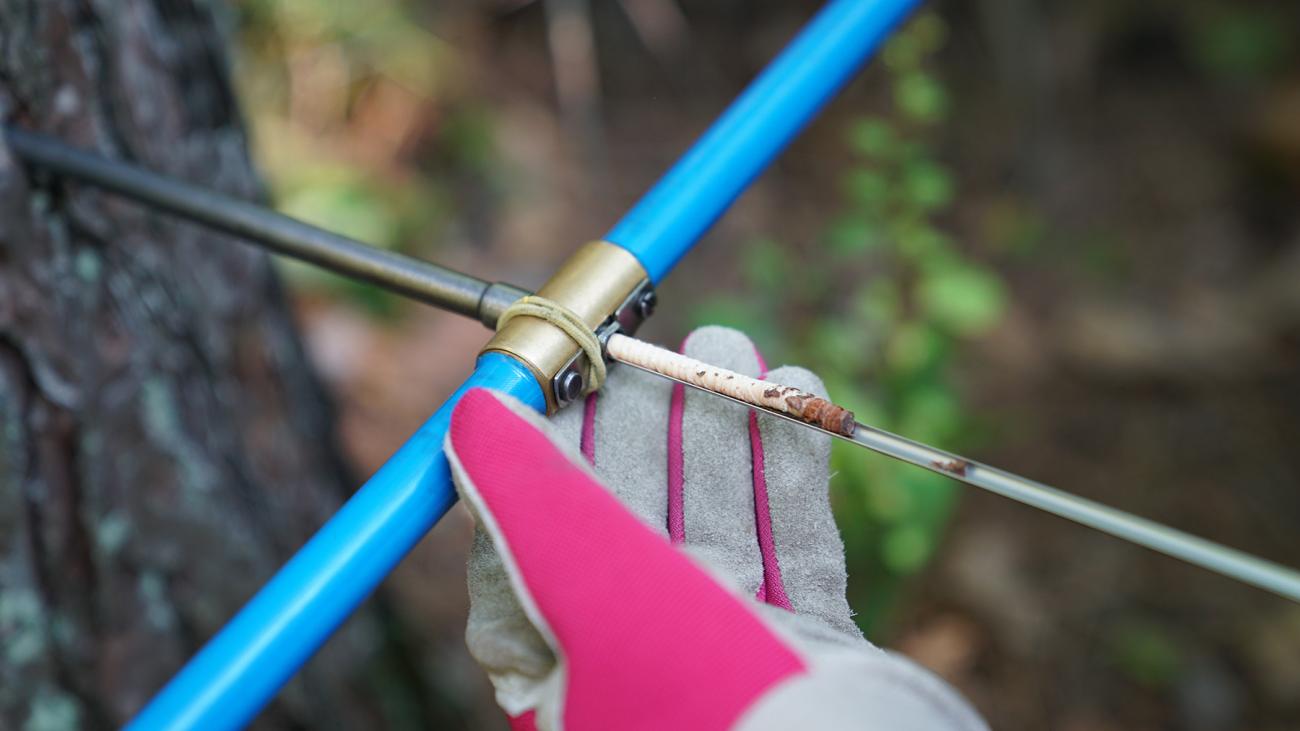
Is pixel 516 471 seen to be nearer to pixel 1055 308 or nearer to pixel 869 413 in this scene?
pixel 869 413

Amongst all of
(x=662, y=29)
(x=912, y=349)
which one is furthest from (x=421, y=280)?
(x=662, y=29)

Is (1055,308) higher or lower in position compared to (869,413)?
higher

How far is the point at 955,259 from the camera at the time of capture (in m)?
1.52

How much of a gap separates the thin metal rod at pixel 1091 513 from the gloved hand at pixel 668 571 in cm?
6

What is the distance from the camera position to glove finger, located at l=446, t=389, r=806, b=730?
1.30 feet

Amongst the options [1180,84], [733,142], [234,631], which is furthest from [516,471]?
[1180,84]

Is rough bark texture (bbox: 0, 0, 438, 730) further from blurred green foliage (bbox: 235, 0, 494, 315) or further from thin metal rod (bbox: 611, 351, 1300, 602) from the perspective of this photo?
blurred green foliage (bbox: 235, 0, 494, 315)

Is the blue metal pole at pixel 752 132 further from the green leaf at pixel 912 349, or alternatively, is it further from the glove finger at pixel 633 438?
the green leaf at pixel 912 349

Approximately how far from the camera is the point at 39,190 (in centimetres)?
79

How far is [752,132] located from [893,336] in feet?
2.63

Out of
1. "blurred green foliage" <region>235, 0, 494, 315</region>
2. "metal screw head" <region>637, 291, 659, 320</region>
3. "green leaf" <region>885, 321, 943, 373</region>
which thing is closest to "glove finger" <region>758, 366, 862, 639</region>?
"metal screw head" <region>637, 291, 659, 320</region>

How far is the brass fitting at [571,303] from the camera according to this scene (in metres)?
0.55

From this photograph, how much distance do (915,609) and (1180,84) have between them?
5.73ft

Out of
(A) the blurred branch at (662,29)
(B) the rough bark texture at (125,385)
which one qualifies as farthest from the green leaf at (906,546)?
(A) the blurred branch at (662,29)
